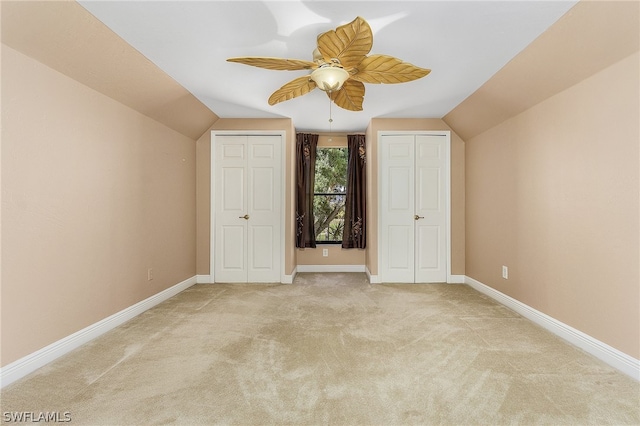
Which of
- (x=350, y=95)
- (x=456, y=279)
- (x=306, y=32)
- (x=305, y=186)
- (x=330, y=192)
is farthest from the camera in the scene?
(x=330, y=192)

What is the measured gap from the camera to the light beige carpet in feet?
4.62

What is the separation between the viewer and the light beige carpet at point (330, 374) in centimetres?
141

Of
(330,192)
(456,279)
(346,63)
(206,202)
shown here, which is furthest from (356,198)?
(346,63)

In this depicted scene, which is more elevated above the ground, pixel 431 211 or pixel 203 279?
pixel 431 211

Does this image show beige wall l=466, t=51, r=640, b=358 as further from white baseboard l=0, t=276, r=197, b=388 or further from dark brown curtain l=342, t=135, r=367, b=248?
white baseboard l=0, t=276, r=197, b=388

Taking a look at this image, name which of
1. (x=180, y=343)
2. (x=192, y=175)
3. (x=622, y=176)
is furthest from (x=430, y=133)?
(x=180, y=343)

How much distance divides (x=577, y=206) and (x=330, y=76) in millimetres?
2208

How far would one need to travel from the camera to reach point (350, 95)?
2309mm

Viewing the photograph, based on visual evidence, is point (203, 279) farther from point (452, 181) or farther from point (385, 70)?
point (452, 181)

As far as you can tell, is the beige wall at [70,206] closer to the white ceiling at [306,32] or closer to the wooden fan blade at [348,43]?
the white ceiling at [306,32]

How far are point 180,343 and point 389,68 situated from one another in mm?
2595

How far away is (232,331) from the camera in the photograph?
241cm

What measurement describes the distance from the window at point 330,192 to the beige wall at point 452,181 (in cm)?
87

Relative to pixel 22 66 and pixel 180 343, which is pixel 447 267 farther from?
pixel 22 66
